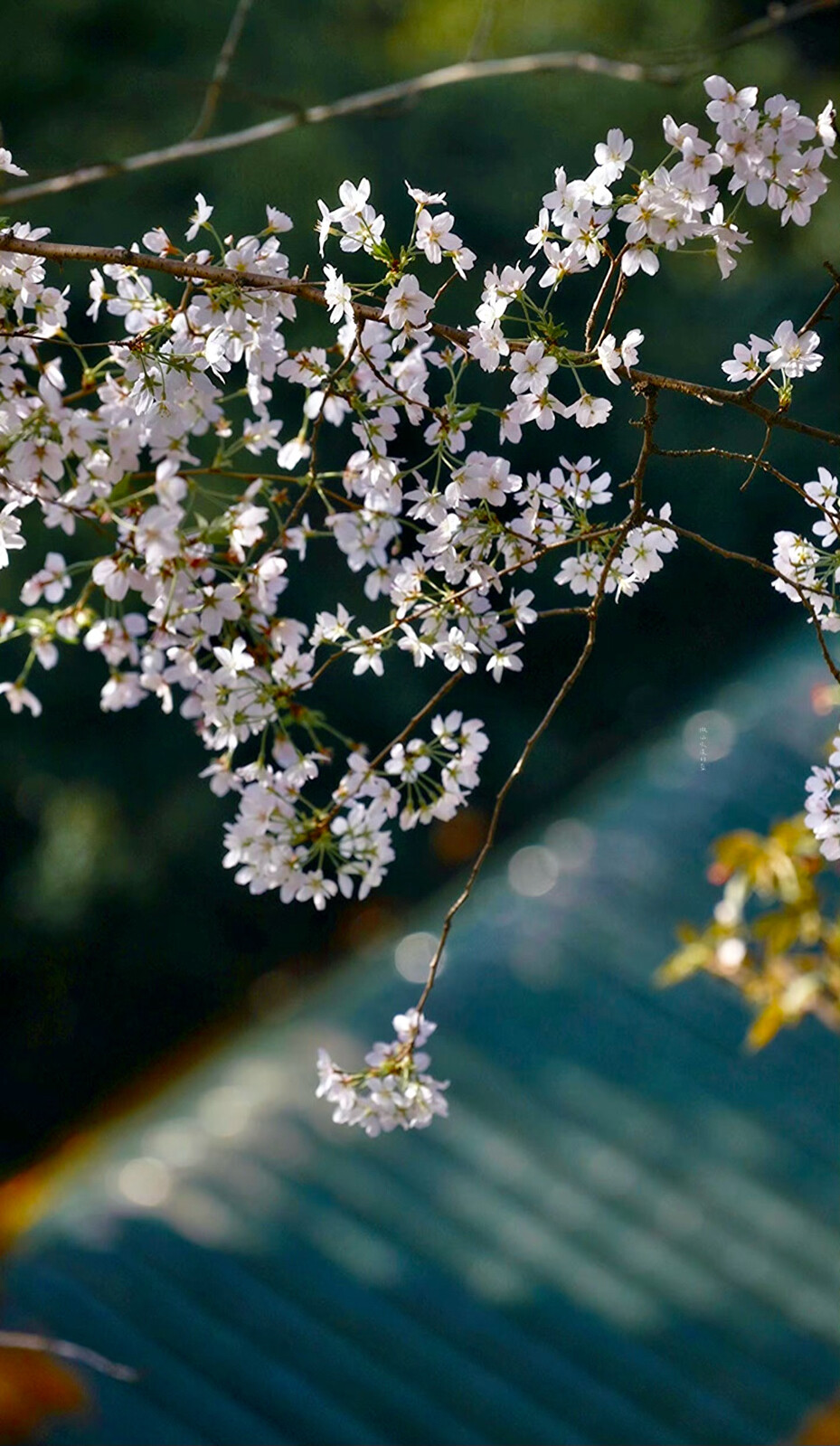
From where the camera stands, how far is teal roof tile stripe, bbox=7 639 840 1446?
1895 mm

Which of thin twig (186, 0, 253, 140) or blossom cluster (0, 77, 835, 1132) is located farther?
thin twig (186, 0, 253, 140)

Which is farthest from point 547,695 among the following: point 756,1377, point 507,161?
point 756,1377

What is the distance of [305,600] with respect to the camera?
375cm

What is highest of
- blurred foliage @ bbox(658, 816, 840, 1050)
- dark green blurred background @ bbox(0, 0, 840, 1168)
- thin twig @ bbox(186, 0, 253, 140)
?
dark green blurred background @ bbox(0, 0, 840, 1168)

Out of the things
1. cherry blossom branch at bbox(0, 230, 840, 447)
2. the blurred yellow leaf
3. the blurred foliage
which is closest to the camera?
cherry blossom branch at bbox(0, 230, 840, 447)

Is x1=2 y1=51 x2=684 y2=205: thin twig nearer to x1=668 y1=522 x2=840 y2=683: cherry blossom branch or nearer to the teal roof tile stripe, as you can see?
x1=668 y1=522 x2=840 y2=683: cherry blossom branch

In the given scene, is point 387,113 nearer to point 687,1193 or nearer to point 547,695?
point 687,1193

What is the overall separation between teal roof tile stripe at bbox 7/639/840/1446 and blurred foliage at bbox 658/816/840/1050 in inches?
30.1

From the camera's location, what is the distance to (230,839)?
0.74 metres

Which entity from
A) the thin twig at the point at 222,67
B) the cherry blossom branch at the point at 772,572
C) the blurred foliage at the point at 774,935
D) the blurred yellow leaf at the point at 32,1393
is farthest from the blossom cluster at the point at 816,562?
the blurred yellow leaf at the point at 32,1393

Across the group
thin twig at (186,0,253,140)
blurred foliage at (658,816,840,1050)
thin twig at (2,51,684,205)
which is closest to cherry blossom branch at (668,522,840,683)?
blurred foliage at (658,816,840,1050)

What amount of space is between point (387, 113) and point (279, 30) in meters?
2.94

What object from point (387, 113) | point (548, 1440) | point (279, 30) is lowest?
point (548, 1440)

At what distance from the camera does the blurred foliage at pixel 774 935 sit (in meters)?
1.29
